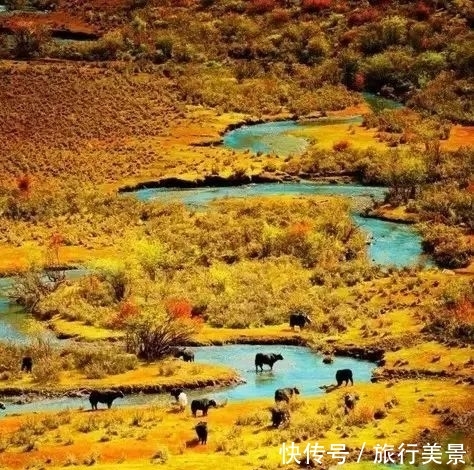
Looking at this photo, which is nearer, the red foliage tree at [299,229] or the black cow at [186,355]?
the black cow at [186,355]

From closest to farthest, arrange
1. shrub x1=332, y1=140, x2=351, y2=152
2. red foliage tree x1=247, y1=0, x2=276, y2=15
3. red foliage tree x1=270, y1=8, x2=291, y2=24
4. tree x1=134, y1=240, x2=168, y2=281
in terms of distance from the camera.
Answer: tree x1=134, y1=240, x2=168, y2=281 < shrub x1=332, y1=140, x2=351, y2=152 < red foliage tree x1=270, y1=8, x2=291, y2=24 < red foliage tree x1=247, y1=0, x2=276, y2=15

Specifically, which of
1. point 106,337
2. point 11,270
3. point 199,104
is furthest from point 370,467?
point 199,104

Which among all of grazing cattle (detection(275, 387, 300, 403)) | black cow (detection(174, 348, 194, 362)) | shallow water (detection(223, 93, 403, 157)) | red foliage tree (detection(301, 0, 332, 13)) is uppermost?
grazing cattle (detection(275, 387, 300, 403))

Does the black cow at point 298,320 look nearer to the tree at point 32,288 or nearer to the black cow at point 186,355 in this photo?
the black cow at point 186,355

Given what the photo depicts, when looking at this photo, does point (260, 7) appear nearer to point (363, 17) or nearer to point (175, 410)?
point (363, 17)

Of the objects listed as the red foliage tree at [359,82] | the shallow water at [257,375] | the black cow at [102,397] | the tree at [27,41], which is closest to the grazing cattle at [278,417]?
the shallow water at [257,375]

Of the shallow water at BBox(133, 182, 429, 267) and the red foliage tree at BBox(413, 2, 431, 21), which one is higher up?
the red foliage tree at BBox(413, 2, 431, 21)

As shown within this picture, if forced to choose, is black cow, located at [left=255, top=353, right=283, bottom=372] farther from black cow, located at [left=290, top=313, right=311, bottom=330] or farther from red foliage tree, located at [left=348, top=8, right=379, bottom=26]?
red foliage tree, located at [left=348, top=8, right=379, bottom=26]

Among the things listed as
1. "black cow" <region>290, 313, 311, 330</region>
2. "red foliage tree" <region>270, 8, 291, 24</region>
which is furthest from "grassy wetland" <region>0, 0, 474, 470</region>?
"red foliage tree" <region>270, 8, 291, 24</region>
